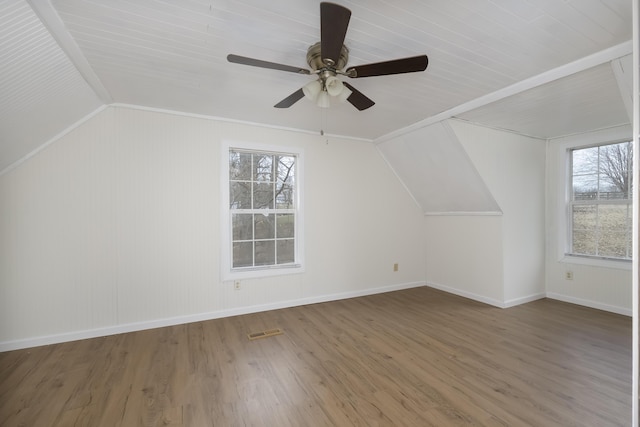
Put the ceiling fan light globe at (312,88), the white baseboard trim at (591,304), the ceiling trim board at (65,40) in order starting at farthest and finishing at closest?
1. the white baseboard trim at (591,304)
2. the ceiling fan light globe at (312,88)
3. the ceiling trim board at (65,40)

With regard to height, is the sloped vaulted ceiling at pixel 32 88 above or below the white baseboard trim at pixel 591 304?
above

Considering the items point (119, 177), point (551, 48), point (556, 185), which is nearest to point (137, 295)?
point (119, 177)

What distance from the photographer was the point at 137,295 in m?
2.97

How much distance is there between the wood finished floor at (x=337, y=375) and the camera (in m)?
1.75

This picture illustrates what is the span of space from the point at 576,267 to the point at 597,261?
0.25 metres

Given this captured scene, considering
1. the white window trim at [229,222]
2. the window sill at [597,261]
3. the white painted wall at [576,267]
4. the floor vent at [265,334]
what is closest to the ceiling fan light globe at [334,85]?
the white window trim at [229,222]

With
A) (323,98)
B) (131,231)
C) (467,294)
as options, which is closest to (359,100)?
(323,98)

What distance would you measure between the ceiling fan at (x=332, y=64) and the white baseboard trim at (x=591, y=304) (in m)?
3.88

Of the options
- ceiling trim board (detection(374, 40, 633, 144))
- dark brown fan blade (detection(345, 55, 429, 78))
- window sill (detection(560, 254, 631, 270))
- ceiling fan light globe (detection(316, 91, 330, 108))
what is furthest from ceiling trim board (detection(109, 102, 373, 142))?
window sill (detection(560, 254, 631, 270))

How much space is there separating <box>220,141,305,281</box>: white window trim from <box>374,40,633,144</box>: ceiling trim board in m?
1.67

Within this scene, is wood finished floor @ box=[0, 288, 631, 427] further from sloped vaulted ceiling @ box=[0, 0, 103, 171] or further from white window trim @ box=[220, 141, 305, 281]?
sloped vaulted ceiling @ box=[0, 0, 103, 171]

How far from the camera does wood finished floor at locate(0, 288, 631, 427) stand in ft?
5.74

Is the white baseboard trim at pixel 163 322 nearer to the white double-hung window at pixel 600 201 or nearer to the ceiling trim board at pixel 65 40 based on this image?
the ceiling trim board at pixel 65 40

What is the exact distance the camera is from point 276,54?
2031mm
